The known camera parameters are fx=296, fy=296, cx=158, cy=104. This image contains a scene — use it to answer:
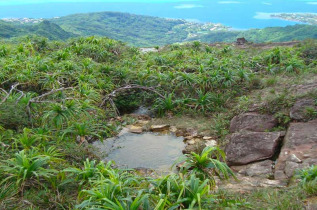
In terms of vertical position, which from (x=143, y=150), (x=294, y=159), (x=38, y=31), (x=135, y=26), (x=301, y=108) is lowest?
(x=143, y=150)

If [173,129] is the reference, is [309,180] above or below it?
above

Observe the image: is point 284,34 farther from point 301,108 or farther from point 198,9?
point 198,9

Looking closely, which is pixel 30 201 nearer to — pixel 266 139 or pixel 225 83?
pixel 266 139

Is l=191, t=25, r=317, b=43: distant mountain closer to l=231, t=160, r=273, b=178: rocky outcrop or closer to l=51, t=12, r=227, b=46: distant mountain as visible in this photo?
l=51, t=12, r=227, b=46: distant mountain

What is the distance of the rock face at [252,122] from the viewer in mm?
5586

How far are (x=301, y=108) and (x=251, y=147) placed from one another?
4.44 ft

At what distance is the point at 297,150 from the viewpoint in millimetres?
4414

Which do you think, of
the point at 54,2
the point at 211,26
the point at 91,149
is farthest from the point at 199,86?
the point at 54,2

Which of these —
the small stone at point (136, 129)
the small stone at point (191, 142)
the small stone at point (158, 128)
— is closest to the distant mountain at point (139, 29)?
the small stone at point (136, 129)

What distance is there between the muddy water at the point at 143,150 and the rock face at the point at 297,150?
1778mm

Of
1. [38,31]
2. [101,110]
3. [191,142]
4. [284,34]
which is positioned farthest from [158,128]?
[284,34]

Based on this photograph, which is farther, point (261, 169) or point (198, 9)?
point (198, 9)

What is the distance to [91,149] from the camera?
519 centimetres

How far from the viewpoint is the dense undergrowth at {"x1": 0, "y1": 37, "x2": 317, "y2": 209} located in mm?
3061
